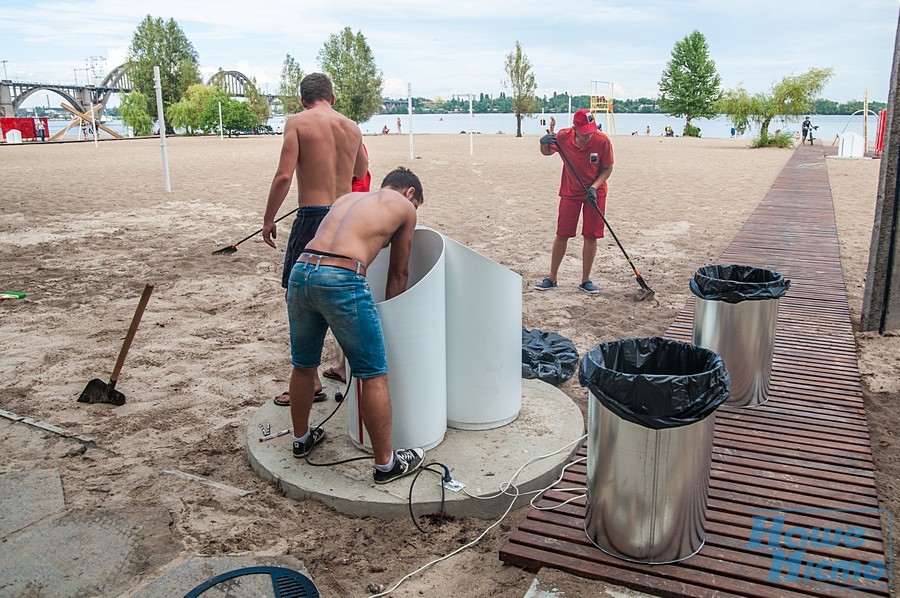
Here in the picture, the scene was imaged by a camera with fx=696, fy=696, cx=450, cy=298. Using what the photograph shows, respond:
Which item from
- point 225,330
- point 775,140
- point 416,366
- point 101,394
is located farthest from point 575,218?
point 775,140

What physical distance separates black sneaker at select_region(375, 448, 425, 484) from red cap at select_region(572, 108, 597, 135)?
4.13 m

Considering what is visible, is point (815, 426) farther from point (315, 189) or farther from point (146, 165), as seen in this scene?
point (146, 165)

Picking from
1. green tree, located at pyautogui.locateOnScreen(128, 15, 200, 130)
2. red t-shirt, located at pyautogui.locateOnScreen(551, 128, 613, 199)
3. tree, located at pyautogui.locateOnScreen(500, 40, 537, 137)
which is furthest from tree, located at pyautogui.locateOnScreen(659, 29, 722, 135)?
red t-shirt, located at pyautogui.locateOnScreen(551, 128, 613, 199)

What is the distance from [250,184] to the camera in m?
15.8

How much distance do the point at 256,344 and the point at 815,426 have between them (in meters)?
3.80

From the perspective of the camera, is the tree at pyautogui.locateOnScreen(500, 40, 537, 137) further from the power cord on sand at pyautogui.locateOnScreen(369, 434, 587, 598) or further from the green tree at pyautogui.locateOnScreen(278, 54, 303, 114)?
the power cord on sand at pyautogui.locateOnScreen(369, 434, 587, 598)

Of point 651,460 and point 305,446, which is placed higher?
point 651,460

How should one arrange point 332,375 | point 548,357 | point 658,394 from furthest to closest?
point 548,357 → point 332,375 → point 658,394

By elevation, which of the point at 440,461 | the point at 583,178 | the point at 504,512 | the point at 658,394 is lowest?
the point at 504,512

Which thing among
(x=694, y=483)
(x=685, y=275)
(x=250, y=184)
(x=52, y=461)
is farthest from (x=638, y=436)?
(x=250, y=184)

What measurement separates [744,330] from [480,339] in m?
1.49

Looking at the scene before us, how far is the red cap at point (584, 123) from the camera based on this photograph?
642 centimetres

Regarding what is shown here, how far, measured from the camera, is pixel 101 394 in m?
4.16

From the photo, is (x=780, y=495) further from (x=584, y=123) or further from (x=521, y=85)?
(x=521, y=85)
